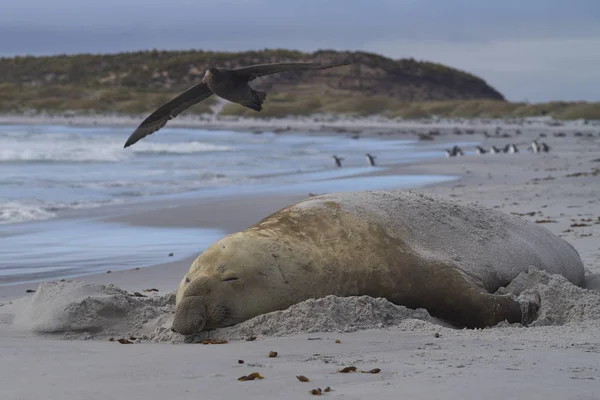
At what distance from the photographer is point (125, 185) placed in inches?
725

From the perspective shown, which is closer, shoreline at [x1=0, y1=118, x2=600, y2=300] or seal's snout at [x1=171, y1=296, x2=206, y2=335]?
seal's snout at [x1=171, y1=296, x2=206, y2=335]

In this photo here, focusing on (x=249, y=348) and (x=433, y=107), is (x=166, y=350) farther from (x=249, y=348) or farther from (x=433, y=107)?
(x=433, y=107)

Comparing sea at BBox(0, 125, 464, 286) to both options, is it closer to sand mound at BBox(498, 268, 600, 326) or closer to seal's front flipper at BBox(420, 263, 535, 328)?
seal's front flipper at BBox(420, 263, 535, 328)

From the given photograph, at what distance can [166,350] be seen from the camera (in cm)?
488

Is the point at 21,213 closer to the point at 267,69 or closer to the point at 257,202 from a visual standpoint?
the point at 257,202

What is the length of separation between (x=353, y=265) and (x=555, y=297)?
1.28m

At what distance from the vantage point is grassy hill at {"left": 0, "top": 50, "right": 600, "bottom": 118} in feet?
255

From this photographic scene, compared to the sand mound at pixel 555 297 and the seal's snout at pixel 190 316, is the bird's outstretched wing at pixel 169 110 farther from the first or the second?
the sand mound at pixel 555 297

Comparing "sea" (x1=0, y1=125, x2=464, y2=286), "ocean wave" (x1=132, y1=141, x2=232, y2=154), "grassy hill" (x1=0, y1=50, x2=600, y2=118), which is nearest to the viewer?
"sea" (x1=0, y1=125, x2=464, y2=286)

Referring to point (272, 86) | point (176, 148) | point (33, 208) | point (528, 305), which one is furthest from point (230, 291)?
point (272, 86)

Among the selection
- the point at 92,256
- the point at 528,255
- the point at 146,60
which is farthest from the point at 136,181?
the point at 146,60

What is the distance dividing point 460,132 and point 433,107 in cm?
2893

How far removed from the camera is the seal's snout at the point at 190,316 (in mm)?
5266

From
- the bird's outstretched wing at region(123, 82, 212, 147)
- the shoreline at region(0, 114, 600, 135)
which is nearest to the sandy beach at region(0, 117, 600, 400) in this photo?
the bird's outstretched wing at region(123, 82, 212, 147)
